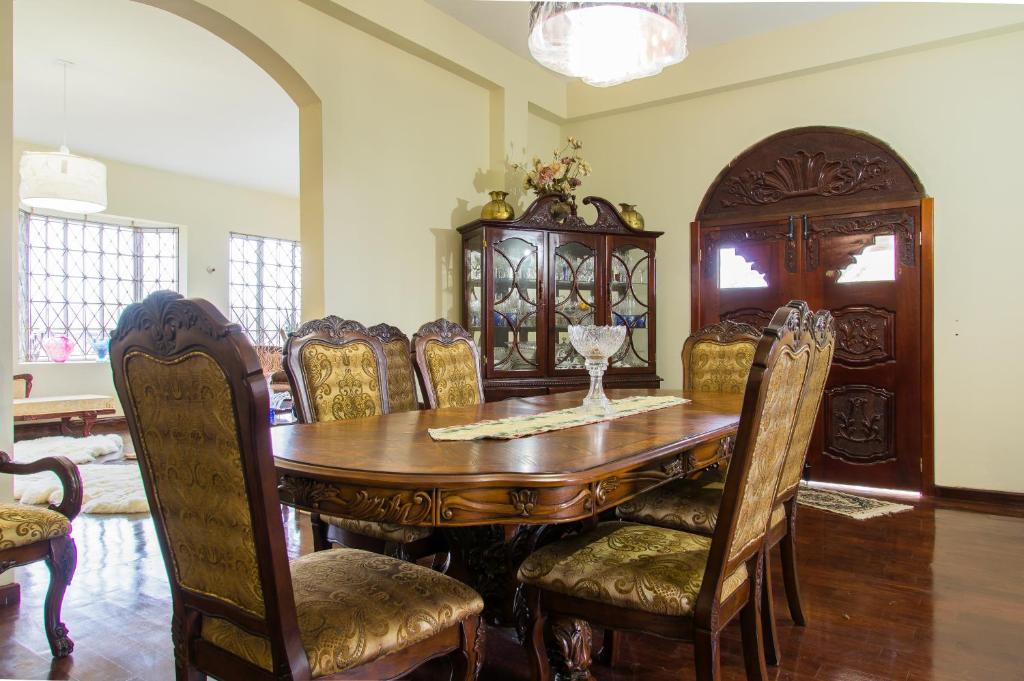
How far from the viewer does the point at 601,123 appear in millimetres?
5082

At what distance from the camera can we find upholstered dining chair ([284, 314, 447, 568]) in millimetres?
2119

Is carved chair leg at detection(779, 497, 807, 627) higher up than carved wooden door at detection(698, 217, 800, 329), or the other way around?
carved wooden door at detection(698, 217, 800, 329)

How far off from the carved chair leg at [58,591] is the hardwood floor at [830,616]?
5 centimetres

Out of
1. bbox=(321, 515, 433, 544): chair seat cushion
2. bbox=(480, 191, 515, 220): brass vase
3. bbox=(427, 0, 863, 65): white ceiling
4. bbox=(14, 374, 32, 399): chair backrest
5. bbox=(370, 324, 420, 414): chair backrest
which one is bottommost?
bbox=(321, 515, 433, 544): chair seat cushion

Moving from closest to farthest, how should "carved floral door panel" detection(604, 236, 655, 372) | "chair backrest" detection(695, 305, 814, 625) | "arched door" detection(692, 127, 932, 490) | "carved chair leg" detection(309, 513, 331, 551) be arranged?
"chair backrest" detection(695, 305, 814, 625)
"carved chair leg" detection(309, 513, 331, 551)
"arched door" detection(692, 127, 932, 490)
"carved floral door panel" detection(604, 236, 655, 372)

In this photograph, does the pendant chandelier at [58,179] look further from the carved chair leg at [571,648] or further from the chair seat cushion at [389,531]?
the carved chair leg at [571,648]

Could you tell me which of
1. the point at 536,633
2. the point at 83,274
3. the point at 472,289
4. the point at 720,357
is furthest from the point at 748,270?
the point at 83,274

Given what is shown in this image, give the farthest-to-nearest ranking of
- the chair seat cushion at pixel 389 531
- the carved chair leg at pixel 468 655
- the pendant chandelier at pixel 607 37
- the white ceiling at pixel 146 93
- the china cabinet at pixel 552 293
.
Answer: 1. the china cabinet at pixel 552 293
2. the white ceiling at pixel 146 93
3. the pendant chandelier at pixel 607 37
4. the chair seat cushion at pixel 389 531
5. the carved chair leg at pixel 468 655

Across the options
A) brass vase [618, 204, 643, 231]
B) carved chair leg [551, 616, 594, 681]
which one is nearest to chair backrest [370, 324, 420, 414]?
carved chair leg [551, 616, 594, 681]

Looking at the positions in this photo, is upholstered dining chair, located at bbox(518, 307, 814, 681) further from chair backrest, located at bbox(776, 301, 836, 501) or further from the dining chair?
the dining chair

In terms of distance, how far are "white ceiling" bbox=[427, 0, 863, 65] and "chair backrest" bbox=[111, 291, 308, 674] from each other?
10.7 feet

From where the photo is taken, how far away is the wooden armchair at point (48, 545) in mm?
1954

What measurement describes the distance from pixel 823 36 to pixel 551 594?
407 centimetres

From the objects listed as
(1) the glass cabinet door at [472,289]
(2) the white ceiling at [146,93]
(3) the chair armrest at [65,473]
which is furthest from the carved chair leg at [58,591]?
(2) the white ceiling at [146,93]
